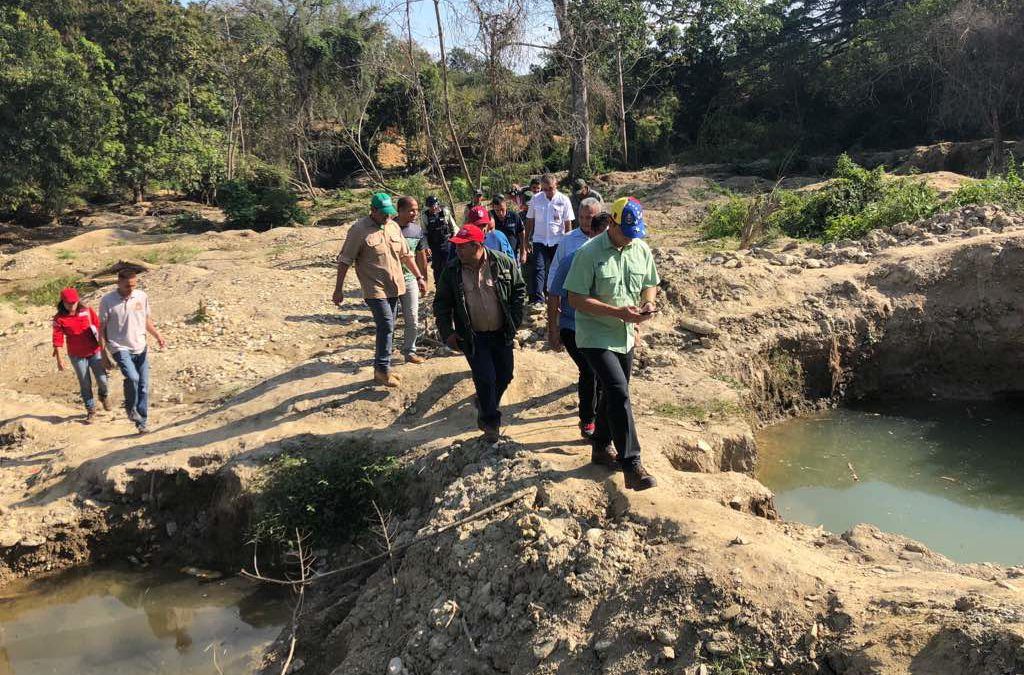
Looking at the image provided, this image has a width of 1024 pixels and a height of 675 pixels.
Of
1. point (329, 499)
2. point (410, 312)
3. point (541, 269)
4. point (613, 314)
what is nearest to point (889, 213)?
point (541, 269)

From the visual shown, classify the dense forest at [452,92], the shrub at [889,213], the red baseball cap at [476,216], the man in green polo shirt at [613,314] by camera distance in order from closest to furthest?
the man in green polo shirt at [613,314] < the red baseball cap at [476,216] < the shrub at [889,213] < the dense forest at [452,92]

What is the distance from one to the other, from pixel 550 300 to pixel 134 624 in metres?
3.56

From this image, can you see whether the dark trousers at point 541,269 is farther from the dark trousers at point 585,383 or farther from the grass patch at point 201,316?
the grass patch at point 201,316

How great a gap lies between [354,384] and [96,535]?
7.32 feet

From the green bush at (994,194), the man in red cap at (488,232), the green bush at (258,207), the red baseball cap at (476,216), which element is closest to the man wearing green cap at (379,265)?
the man in red cap at (488,232)

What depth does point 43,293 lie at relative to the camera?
13.1m

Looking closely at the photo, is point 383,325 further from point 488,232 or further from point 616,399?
point 616,399

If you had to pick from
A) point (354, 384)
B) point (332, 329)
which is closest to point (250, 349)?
point (332, 329)

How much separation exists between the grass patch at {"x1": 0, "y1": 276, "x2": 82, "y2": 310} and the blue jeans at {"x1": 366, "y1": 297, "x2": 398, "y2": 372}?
29.6 ft

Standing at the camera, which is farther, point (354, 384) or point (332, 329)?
point (332, 329)

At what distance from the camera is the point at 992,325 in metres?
7.86

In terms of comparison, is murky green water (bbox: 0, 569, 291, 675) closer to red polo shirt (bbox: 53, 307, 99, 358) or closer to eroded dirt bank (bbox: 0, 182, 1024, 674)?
eroded dirt bank (bbox: 0, 182, 1024, 674)

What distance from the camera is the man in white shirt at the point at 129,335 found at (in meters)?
6.37

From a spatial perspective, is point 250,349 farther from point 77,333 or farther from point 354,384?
point 354,384
